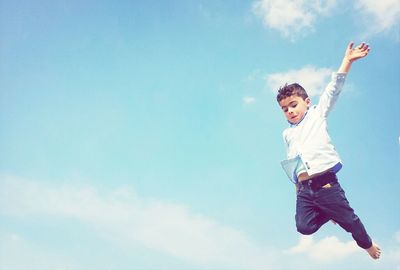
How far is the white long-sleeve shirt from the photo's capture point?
5523mm

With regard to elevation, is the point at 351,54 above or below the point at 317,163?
above

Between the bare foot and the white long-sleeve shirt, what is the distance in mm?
1305

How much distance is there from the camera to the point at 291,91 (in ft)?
19.6

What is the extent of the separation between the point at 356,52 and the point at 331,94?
68 centimetres

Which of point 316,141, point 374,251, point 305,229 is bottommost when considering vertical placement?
point 374,251

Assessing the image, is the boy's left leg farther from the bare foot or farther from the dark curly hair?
the dark curly hair

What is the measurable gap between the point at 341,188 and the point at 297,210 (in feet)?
2.41

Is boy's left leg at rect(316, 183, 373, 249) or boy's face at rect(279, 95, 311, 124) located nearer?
boy's left leg at rect(316, 183, 373, 249)

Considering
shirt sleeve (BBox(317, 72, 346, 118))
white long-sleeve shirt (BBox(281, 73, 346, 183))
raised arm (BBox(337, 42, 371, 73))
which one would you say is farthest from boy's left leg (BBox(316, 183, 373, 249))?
raised arm (BBox(337, 42, 371, 73))

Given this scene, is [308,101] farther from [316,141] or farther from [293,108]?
[316,141]

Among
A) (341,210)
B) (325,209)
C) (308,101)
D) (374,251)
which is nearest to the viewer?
(341,210)

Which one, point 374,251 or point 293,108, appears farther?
point 293,108

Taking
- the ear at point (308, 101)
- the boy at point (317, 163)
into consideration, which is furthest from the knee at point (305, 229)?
the ear at point (308, 101)

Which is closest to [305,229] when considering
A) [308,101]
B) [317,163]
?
[317,163]
